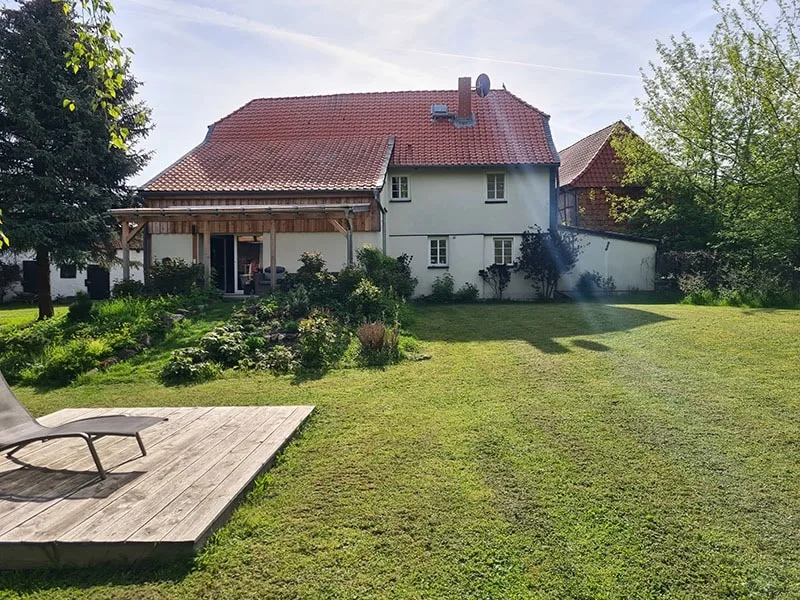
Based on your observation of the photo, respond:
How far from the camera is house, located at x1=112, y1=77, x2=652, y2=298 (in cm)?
1697

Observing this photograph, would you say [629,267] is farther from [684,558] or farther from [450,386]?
[684,558]

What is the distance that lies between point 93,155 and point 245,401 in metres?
13.1

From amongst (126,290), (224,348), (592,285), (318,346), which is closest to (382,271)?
(318,346)

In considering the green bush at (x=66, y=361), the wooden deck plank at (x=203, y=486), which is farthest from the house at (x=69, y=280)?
the wooden deck plank at (x=203, y=486)

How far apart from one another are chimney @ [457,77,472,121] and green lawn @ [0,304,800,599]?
54.4 feet

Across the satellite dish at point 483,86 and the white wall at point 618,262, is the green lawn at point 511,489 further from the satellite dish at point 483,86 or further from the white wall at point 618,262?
the satellite dish at point 483,86

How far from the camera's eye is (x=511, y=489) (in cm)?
384

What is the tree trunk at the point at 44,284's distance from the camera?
51.1 ft

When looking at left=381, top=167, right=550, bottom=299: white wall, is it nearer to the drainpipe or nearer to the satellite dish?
the drainpipe

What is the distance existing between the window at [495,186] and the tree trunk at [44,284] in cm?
1483

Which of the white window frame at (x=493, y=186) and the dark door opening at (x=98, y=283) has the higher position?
the white window frame at (x=493, y=186)

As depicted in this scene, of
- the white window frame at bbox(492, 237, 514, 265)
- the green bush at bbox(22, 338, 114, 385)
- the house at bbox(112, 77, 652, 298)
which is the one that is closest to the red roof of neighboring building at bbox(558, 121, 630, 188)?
the house at bbox(112, 77, 652, 298)

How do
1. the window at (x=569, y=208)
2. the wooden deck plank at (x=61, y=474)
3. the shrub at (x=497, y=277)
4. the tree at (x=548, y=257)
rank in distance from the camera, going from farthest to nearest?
the window at (x=569, y=208) < the shrub at (x=497, y=277) < the tree at (x=548, y=257) < the wooden deck plank at (x=61, y=474)

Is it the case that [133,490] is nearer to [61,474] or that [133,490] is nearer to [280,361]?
[61,474]
